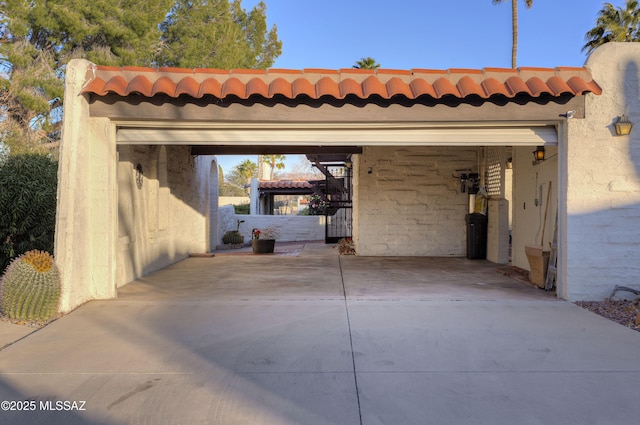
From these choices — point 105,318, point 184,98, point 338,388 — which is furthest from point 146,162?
point 338,388

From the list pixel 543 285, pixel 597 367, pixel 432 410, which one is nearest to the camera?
pixel 432 410

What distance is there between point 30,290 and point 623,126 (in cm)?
792

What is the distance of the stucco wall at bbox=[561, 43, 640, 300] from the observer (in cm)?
669

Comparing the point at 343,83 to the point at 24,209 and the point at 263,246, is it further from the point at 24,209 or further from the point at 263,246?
the point at 263,246

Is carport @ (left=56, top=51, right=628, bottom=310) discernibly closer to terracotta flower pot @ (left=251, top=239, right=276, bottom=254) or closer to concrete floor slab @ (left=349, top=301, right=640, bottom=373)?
concrete floor slab @ (left=349, top=301, right=640, bottom=373)

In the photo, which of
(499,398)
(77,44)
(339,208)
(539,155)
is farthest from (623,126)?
Answer: (77,44)

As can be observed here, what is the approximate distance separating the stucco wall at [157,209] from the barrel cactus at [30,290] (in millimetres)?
2039

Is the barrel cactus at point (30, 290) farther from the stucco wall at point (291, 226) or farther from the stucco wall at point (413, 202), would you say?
the stucco wall at point (291, 226)

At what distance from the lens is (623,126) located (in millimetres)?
6562

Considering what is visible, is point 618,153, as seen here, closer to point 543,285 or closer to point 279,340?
point 543,285

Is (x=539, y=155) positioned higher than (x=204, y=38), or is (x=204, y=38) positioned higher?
(x=204, y=38)

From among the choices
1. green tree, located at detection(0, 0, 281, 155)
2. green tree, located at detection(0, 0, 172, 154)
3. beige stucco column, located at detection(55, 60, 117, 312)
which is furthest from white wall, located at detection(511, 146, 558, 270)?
green tree, located at detection(0, 0, 172, 154)

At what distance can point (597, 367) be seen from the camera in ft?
13.8

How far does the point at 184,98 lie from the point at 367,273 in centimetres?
493
